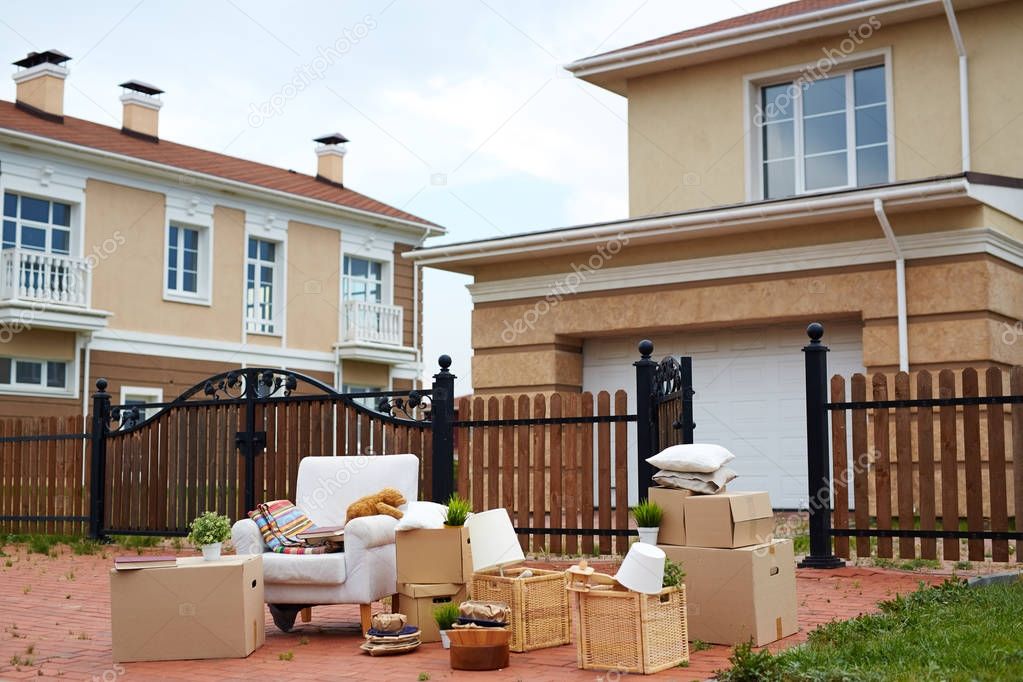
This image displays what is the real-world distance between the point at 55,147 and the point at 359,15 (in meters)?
8.72

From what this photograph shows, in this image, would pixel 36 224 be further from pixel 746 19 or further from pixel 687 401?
pixel 687 401

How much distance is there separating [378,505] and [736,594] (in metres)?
2.27

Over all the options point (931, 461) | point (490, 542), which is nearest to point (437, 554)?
point (490, 542)

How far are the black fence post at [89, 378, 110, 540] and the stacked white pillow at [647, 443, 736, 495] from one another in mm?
8158

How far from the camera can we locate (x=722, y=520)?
20.1 ft

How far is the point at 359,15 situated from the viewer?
13.1 m

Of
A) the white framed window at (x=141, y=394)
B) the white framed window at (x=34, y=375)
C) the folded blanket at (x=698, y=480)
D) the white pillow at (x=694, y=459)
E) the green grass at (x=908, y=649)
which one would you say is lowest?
the green grass at (x=908, y=649)

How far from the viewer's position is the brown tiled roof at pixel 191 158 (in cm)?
1995

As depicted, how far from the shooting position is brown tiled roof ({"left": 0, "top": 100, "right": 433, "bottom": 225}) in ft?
65.5

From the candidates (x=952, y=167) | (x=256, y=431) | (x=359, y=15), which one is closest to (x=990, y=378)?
(x=952, y=167)

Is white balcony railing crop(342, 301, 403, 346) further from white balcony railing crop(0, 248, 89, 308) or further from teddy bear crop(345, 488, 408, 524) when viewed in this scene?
teddy bear crop(345, 488, 408, 524)

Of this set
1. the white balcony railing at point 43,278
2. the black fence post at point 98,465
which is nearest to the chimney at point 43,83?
the white balcony railing at point 43,278

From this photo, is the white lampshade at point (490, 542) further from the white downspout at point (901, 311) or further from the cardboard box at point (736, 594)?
the white downspout at point (901, 311)
